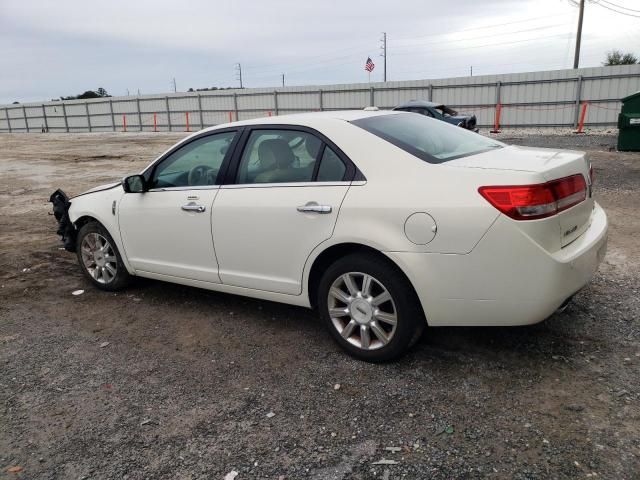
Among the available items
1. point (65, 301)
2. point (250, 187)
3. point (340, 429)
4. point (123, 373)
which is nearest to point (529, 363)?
point (340, 429)

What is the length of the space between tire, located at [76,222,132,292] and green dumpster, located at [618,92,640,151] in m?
12.9

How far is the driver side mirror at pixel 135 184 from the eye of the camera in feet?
14.9

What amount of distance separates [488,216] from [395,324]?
0.90 m

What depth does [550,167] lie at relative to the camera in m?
3.03

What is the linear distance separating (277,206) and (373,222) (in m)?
0.77

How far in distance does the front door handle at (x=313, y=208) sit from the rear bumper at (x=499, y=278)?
0.54 meters

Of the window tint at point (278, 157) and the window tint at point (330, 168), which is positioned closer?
the window tint at point (330, 168)

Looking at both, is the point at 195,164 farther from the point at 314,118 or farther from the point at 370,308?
the point at 370,308

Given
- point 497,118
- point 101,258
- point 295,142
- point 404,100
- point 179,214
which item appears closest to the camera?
point 295,142

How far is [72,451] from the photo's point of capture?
278cm

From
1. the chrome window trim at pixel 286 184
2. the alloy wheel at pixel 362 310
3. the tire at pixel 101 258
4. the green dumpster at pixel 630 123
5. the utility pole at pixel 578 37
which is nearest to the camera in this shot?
the alloy wheel at pixel 362 310

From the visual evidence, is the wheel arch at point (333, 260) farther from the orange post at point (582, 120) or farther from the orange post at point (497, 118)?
the orange post at point (497, 118)

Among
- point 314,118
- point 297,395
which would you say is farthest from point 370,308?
point 314,118

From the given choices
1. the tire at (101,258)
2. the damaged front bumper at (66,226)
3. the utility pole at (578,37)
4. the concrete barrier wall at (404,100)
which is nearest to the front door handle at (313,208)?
the tire at (101,258)
